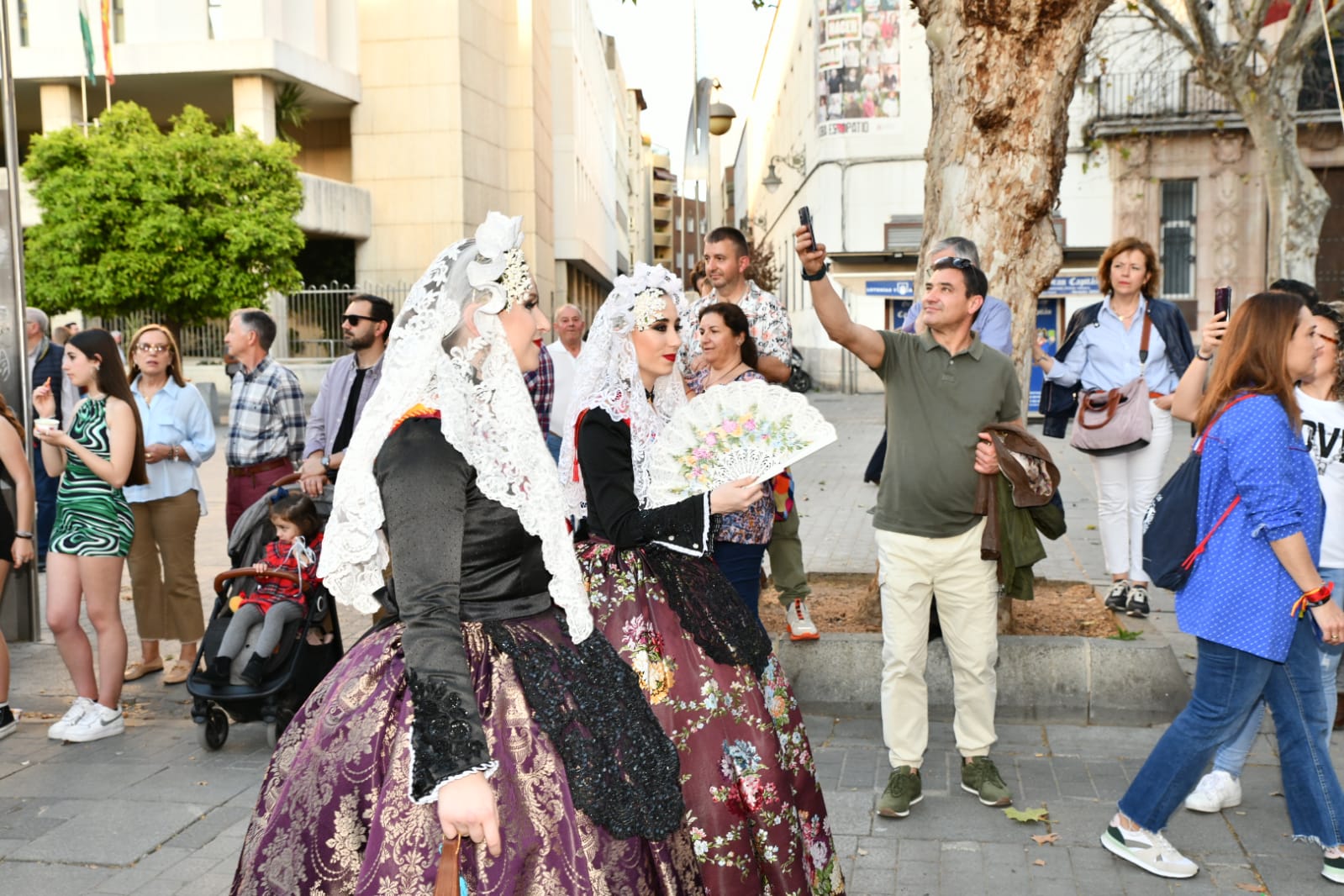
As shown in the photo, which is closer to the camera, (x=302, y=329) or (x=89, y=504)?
(x=89, y=504)

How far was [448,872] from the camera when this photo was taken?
7.65 ft

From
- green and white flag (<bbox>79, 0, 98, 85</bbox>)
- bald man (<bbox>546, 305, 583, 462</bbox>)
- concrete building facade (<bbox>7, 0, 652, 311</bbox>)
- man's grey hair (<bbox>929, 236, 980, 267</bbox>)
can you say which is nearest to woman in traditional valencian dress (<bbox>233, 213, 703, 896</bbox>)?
man's grey hair (<bbox>929, 236, 980, 267</bbox>)

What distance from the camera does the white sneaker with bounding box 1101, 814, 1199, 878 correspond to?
4031 mm

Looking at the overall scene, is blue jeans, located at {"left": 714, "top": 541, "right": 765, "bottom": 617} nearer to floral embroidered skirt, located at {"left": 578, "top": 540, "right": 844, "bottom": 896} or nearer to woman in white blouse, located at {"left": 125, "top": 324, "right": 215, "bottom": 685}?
floral embroidered skirt, located at {"left": 578, "top": 540, "right": 844, "bottom": 896}

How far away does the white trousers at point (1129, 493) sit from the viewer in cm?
712

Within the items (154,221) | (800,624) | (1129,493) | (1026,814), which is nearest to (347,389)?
(800,624)

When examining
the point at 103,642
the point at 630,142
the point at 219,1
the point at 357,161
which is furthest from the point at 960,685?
the point at 630,142

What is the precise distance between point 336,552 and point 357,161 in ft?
120

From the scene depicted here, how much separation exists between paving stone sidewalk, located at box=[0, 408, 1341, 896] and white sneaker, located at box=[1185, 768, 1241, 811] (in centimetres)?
5

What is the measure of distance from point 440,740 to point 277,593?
12.2ft

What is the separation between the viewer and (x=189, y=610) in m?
6.76

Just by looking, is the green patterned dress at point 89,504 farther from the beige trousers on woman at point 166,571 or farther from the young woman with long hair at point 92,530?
the beige trousers on woman at point 166,571

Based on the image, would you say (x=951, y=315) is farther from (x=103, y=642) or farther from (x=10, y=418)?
(x=10, y=418)

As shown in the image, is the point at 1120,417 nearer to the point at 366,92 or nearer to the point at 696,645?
the point at 696,645
